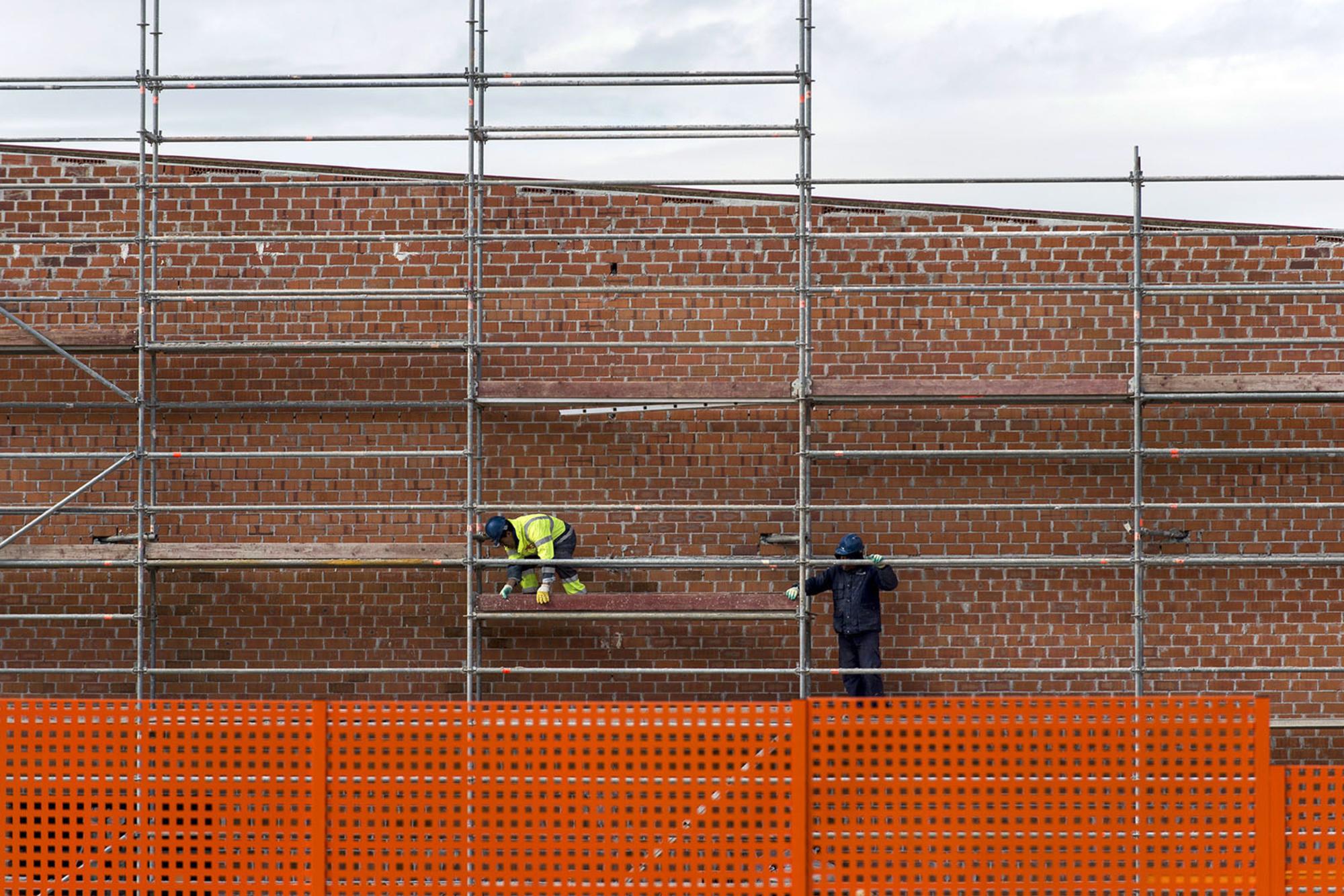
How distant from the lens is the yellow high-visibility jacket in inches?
356

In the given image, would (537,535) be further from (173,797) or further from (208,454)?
(173,797)

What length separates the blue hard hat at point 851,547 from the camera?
9.02 meters

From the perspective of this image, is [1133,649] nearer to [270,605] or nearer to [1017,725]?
[1017,725]

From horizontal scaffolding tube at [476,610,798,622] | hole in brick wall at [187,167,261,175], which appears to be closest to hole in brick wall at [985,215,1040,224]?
horizontal scaffolding tube at [476,610,798,622]

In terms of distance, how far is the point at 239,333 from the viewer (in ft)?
31.7

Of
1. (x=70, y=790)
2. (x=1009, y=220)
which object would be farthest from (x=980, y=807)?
(x=1009, y=220)

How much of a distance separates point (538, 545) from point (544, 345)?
1509 mm

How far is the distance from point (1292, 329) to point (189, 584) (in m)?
8.23

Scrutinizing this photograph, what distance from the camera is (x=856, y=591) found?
912 cm

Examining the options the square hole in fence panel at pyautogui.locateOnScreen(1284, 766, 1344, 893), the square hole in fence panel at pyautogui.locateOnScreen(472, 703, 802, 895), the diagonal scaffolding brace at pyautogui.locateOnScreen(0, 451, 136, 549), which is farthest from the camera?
the diagonal scaffolding brace at pyautogui.locateOnScreen(0, 451, 136, 549)

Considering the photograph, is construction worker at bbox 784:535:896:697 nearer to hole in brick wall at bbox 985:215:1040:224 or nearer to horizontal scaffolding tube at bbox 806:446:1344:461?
horizontal scaffolding tube at bbox 806:446:1344:461

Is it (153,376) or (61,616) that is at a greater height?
(153,376)

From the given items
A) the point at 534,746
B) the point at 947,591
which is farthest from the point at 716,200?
the point at 534,746

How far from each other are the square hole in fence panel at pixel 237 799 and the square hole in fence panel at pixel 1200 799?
3923 millimetres
